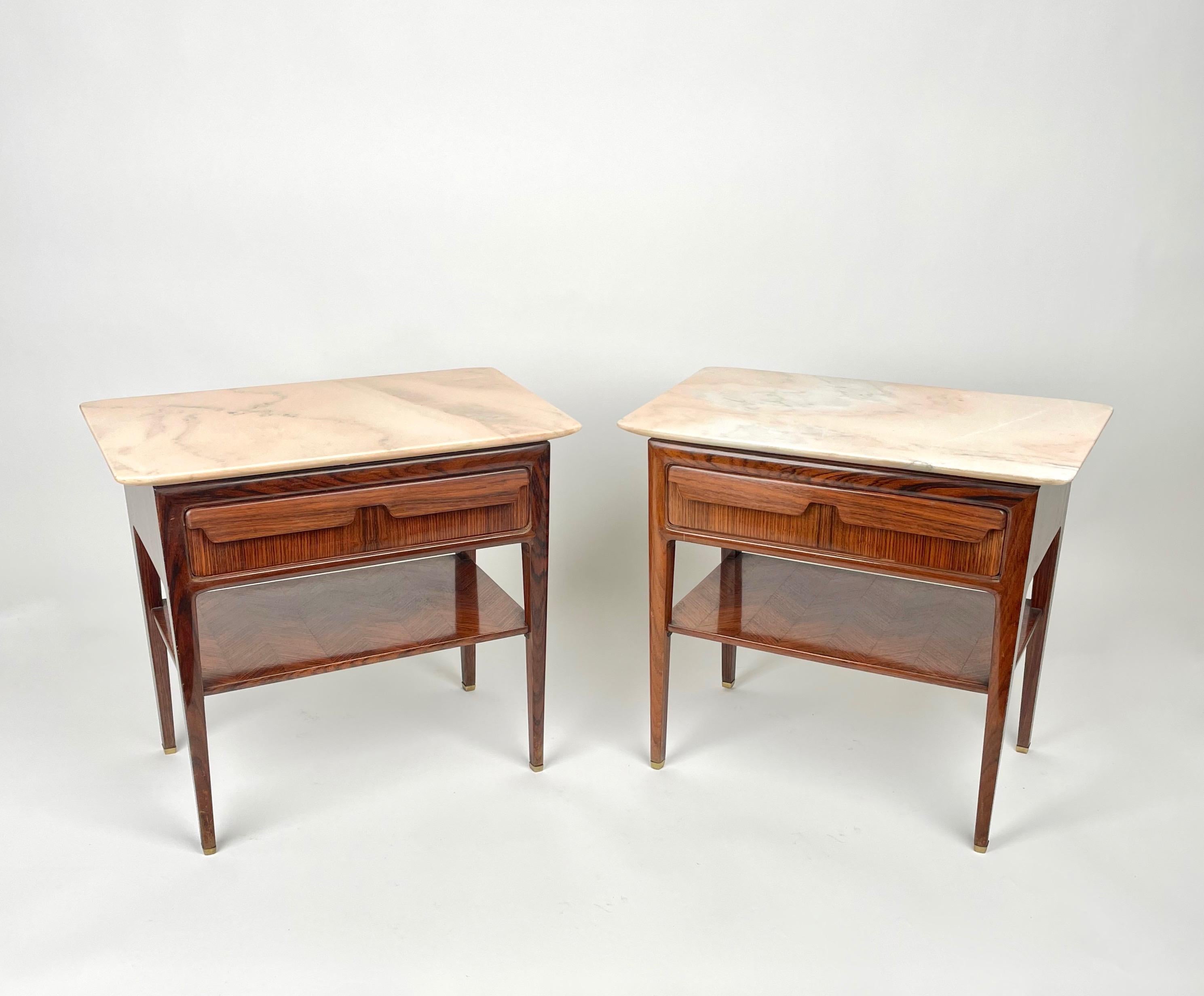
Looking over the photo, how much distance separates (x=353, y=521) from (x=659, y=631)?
0.75m

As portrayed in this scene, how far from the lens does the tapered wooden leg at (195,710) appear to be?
2.09 meters

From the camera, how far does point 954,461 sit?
2.04 metres

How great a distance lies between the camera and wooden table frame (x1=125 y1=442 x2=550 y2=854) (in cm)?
205

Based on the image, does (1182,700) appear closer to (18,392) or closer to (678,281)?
(678,281)

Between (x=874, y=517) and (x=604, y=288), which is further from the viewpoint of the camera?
(x=604, y=288)

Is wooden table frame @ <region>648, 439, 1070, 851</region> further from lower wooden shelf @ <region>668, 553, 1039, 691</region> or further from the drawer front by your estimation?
the drawer front

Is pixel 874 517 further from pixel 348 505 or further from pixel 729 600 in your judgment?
pixel 348 505

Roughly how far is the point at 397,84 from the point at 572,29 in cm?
56

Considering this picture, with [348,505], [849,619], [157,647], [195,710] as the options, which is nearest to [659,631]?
[849,619]

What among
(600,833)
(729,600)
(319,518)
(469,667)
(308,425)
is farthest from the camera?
(469,667)

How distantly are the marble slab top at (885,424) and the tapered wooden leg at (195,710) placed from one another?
924 mm

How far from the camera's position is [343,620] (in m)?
Answer: 2.48

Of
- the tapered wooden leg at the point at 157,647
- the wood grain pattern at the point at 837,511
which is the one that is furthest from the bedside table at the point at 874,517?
the tapered wooden leg at the point at 157,647

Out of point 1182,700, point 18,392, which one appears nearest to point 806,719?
point 1182,700
